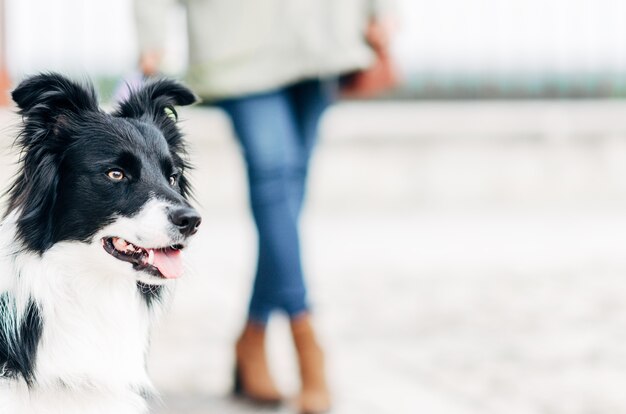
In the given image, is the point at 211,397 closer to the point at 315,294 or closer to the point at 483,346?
the point at 483,346

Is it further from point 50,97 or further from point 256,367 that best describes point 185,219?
point 256,367

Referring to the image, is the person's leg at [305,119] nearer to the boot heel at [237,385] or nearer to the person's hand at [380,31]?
the person's hand at [380,31]

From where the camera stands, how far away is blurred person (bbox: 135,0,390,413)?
3.36 metres

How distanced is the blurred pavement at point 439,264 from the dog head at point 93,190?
→ 18cm

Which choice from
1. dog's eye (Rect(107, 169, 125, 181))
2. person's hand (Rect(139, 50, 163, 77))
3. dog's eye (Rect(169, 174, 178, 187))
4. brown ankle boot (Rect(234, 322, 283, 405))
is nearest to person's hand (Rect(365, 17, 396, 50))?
person's hand (Rect(139, 50, 163, 77))

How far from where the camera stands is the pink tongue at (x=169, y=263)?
7.63 feet

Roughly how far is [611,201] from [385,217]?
2.26 metres

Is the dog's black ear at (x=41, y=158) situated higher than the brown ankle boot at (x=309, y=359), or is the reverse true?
the dog's black ear at (x=41, y=158)

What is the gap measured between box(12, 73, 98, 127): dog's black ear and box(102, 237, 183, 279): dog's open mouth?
1.09 ft

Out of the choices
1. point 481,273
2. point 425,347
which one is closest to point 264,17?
point 425,347

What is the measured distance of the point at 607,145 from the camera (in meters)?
9.12

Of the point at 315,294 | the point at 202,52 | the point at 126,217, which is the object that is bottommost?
the point at 315,294

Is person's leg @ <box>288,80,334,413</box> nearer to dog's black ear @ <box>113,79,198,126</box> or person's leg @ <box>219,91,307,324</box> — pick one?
person's leg @ <box>219,91,307,324</box>

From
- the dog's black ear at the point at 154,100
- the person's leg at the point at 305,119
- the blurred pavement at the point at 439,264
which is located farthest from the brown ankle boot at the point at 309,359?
the dog's black ear at the point at 154,100
